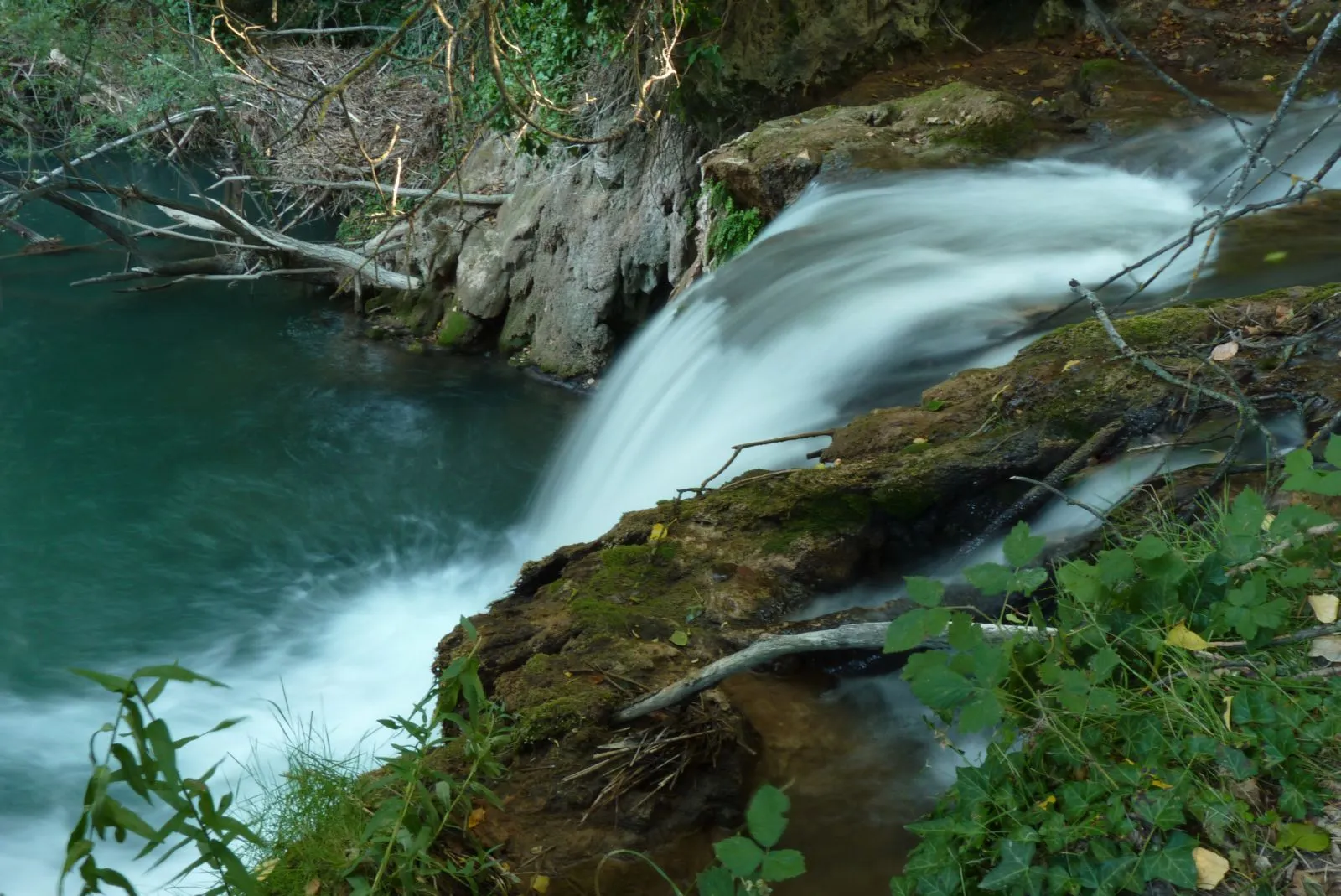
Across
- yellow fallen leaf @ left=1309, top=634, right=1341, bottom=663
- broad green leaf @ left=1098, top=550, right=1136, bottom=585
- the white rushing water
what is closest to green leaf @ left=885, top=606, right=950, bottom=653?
broad green leaf @ left=1098, top=550, right=1136, bottom=585

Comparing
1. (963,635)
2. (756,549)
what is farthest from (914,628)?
(756,549)

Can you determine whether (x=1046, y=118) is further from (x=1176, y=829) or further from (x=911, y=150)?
(x=1176, y=829)

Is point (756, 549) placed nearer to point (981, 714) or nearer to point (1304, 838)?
point (981, 714)

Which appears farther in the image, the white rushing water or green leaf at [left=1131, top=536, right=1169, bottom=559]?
the white rushing water

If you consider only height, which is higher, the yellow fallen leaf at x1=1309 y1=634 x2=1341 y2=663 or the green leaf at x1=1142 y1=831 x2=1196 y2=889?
the green leaf at x1=1142 y1=831 x2=1196 y2=889

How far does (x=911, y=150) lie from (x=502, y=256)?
3.89m

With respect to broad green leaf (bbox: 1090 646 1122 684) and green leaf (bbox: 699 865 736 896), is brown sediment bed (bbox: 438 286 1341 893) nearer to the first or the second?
green leaf (bbox: 699 865 736 896)

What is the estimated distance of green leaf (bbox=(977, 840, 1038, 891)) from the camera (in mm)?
1902

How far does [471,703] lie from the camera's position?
2.48 metres

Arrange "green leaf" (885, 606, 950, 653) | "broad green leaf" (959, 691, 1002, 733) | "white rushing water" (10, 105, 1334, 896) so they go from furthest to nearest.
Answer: "white rushing water" (10, 105, 1334, 896), "green leaf" (885, 606, 950, 653), "broad green leaf" (959, 691, 1002, 733)

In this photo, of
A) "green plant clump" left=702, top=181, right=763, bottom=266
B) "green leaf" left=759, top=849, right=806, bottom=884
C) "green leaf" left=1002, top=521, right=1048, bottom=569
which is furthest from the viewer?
"green plant clump" left=702, top=181, right=763, bottom=266

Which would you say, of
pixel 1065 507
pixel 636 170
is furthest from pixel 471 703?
pixel 636 170

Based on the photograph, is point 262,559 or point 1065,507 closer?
point 1065,507

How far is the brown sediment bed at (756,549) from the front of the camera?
2533 mm
